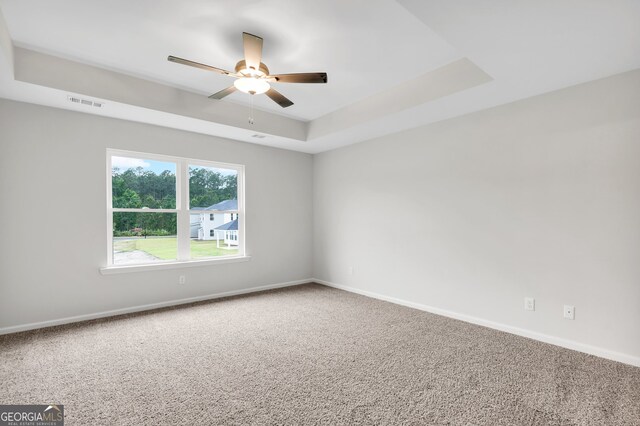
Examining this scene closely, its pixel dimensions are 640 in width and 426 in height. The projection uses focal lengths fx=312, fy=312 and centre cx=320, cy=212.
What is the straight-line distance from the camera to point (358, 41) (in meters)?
2.58

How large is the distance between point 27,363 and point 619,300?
4.96 meters

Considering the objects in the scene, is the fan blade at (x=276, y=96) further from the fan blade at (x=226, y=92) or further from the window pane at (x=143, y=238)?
the window pane at (x=143, y=238)

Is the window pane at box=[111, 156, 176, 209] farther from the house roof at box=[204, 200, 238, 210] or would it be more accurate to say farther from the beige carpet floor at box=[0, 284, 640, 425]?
the beige carpet floor at box=[0, 284, 640, 425]

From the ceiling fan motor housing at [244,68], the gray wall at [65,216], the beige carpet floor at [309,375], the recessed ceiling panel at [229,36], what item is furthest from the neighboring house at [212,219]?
the ceiling fan motor housing at [244,68]

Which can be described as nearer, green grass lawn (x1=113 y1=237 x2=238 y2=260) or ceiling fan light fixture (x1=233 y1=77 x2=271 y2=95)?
ceiling fan light fixture (x1=233 y1=77 x2=271 y2=95)

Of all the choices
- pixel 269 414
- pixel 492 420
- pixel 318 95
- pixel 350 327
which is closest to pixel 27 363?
pixel 269 414

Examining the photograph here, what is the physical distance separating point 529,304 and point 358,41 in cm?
300

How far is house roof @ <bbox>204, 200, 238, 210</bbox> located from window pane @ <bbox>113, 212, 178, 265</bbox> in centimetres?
60

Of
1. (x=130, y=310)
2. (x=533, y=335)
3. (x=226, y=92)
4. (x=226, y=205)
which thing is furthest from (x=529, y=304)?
(x=130, y=310)

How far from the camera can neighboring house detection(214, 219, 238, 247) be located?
190 inches

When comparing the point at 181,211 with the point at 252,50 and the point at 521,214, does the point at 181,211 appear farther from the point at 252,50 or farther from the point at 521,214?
the point at 521,214

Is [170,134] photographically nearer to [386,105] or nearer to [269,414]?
[386,105]

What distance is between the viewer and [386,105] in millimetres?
3670

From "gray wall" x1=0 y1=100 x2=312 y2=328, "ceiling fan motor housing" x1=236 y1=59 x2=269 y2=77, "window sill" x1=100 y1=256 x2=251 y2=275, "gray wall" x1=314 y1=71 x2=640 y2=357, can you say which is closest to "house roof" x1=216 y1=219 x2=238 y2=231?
"window sill" x1=100 y1=256 x2=251 y2=275
